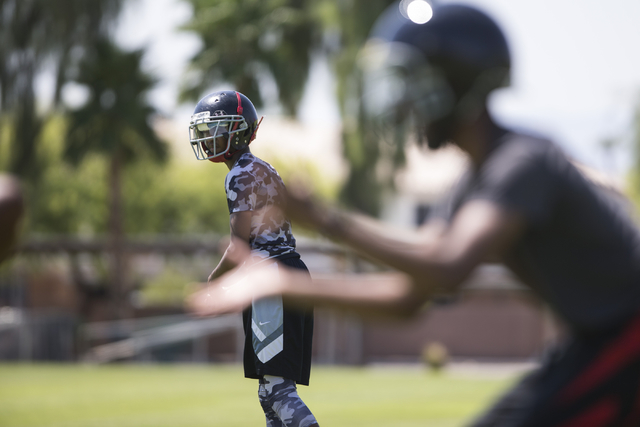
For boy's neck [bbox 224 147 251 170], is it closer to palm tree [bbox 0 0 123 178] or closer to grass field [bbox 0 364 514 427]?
grass field [bbox 0 364 514 427]

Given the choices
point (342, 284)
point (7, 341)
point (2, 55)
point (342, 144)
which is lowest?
point (7, 341)

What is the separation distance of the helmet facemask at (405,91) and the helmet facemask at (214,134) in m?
1.55

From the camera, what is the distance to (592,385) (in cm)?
269

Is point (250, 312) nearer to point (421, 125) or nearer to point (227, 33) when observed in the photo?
point (421, 125)

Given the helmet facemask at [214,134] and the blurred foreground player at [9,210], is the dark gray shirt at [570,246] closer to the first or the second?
the blurred foreground player at [9,210]

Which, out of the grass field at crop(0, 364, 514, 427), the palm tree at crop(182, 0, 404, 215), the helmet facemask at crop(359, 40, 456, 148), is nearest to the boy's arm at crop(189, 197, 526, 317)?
the helmet facemask at crop(359, 40, 456, 148)

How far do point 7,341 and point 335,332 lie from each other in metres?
13.2

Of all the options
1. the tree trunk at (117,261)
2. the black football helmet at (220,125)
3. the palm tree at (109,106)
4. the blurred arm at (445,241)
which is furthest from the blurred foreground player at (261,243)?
the tree trunk at (117,261)

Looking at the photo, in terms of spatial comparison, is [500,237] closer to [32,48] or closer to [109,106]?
[109,106]

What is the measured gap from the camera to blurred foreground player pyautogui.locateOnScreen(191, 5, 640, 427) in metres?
2.57

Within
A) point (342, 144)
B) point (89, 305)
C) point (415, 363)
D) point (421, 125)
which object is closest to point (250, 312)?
point (421, 125)

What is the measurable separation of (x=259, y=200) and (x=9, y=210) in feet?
6.01

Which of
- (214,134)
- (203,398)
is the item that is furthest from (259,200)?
(203,398)

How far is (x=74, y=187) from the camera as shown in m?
56.8
